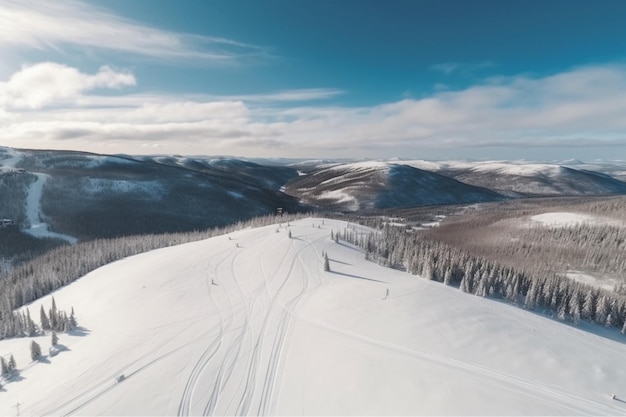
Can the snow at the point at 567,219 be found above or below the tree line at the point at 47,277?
above

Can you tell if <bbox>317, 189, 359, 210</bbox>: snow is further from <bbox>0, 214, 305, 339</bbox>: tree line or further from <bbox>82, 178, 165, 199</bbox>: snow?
<bbox>0, 214, 305, 339</bbox>: tree line

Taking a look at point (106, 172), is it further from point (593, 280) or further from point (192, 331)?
point (593, 280)

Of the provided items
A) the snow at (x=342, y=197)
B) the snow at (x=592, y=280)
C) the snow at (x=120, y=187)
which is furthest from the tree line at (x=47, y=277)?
the snow at (x=342, y=197)

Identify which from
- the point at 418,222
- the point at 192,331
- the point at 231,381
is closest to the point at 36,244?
the point at 192,331

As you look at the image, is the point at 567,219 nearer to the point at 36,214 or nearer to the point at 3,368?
the point at 3,368

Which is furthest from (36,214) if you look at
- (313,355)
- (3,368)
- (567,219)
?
(567,219)

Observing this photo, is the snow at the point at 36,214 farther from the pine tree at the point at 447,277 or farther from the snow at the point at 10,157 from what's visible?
the pine tree at the point at 447,277
